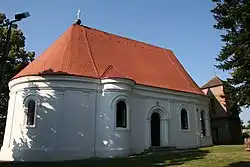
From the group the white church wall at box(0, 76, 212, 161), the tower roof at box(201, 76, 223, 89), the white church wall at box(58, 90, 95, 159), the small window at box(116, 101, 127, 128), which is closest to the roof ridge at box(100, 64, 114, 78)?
the white church wall at box(0, 76, 212, 161)

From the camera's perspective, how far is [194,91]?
80.4 feet

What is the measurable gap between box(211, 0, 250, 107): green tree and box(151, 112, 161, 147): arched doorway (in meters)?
6.42

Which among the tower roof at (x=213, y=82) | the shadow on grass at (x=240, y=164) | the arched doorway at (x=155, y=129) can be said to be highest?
the tower roof at (x=213, y=82)

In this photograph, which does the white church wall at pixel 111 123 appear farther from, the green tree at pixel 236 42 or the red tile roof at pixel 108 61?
the green tree at pixel 236 42

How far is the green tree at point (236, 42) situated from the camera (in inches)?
659

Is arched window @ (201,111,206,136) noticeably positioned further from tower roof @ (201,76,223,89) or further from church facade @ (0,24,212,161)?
tower roof @ (201,76,223,89)

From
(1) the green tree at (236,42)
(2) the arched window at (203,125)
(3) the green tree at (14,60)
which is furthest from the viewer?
(3) the green tree at (14,60)

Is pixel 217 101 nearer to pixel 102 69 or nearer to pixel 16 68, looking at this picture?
pixel 102 69

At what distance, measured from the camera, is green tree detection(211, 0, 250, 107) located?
659 inches

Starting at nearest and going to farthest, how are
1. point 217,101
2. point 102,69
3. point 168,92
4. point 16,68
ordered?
1. point 102,69
2. point 168,92
3. point 16,68
4. point 217,101

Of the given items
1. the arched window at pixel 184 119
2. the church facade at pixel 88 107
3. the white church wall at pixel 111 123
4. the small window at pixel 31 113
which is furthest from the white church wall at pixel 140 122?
the small window at pixel 31 113

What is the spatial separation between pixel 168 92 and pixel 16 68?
15346 millimetres

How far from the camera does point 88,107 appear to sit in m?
18.2

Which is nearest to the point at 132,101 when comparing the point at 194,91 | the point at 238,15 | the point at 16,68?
the point at 194,91
